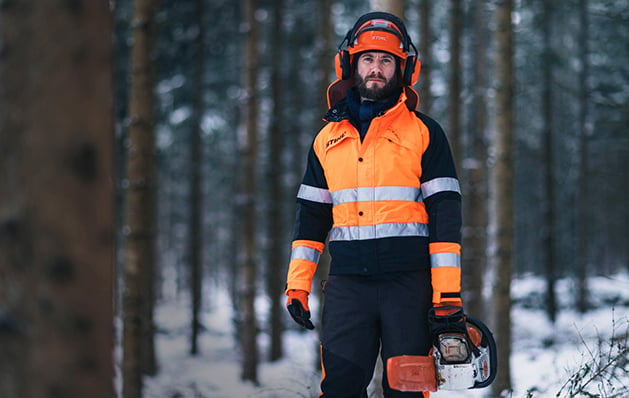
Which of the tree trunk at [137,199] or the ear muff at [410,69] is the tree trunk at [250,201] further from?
the ear muff at [410,69]

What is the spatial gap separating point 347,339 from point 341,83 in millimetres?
1740

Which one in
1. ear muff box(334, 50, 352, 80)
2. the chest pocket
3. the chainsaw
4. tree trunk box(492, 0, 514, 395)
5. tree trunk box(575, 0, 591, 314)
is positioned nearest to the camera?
the chainsaw

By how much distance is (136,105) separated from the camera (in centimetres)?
750

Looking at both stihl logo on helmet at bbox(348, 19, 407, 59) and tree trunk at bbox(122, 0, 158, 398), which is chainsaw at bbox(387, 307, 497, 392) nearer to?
stihl logo on helmet at bbox(348, 19, 407, 59)

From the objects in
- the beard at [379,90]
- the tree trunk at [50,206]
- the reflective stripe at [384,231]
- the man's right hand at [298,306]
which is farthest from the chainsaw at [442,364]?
the tree trunk at [50,206]

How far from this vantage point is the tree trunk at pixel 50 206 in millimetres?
2021

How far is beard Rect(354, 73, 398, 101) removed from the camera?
4.21 m

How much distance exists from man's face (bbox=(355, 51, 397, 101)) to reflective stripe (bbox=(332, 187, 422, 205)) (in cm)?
69

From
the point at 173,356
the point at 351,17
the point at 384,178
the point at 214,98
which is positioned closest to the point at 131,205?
the point at 384,178

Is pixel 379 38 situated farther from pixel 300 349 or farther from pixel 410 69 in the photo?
pixel 300 349

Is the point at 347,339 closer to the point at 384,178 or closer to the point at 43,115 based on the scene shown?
the point at 384,178

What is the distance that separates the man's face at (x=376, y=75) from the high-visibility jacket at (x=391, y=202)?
183mm

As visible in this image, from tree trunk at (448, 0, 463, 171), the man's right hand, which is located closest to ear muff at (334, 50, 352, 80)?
the man's right hand

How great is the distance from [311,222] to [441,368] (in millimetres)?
1260
